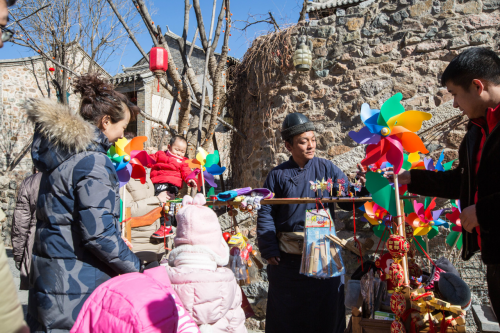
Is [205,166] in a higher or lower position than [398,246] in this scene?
higher

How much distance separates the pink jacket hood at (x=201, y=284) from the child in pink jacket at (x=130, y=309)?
0.38m

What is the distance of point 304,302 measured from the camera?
7.52 feet

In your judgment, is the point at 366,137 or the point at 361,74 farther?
the point at 361,74

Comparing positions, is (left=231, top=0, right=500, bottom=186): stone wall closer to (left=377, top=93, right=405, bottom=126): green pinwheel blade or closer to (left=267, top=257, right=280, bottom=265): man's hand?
(left=267, top=257, right=280, bottom=265): man's hand

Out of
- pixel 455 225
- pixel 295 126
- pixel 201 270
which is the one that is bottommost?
pixel 201 270

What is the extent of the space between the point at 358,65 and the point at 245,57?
1.77 m

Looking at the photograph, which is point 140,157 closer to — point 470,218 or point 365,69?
point 470,218

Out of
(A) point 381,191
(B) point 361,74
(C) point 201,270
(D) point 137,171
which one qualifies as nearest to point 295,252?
(A) point 381,191

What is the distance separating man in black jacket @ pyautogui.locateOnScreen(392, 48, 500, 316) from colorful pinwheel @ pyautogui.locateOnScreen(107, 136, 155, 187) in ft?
6.23

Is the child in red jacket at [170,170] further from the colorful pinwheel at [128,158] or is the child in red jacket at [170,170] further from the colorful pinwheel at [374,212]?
the colorful pinwheel at [374,212]

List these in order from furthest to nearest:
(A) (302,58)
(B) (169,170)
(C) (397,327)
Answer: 1. (A) (302,58)
2. (B) (169,170)
3. (C) (397,327)

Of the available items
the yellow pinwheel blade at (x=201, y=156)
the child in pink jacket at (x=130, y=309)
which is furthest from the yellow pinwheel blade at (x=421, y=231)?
the child in pink jacket at (x=130, y=309)

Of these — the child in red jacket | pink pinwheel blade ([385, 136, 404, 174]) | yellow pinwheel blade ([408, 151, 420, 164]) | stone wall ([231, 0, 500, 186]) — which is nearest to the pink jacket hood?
pink pinwheel blade ([385, 136, 404, 174])

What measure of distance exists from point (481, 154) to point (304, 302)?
4.73 ft
